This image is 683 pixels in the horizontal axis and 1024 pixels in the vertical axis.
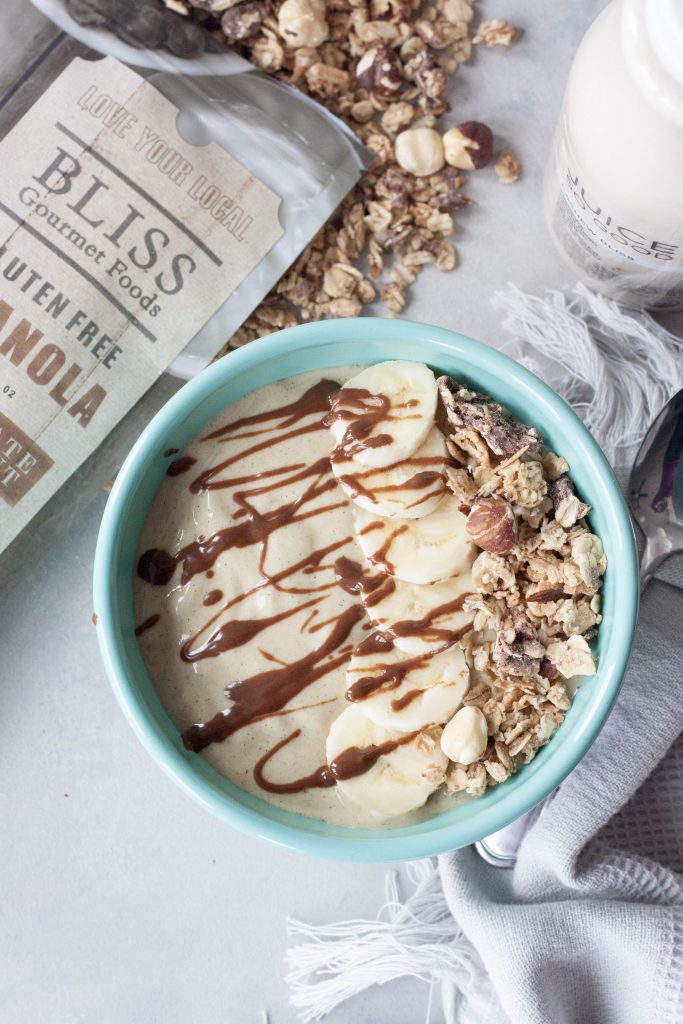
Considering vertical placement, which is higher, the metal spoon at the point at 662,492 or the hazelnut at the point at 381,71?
the hazelnut at the point at 381,71

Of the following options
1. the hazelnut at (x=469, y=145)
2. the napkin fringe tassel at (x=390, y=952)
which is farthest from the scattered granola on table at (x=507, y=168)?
the napkin fringe tassel at (x=390, y=952)

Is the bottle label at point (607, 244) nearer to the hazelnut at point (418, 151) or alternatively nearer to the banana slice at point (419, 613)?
the hazelnut at point (418, 151)

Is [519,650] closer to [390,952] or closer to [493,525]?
[493,525]

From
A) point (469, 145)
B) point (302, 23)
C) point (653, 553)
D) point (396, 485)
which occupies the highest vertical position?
point (302, 23)

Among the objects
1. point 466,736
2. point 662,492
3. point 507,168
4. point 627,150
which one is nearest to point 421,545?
point 466,736

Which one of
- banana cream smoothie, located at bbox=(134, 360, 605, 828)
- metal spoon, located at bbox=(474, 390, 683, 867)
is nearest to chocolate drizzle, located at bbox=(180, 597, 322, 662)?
banana cream smoothie, located at bbox=(134, 360, 605, 828)

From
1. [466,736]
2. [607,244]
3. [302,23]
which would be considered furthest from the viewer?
[302,23]

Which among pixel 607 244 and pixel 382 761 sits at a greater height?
pixel 607 244
